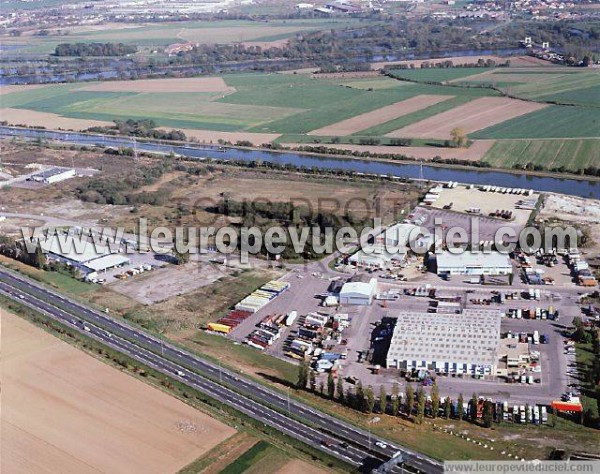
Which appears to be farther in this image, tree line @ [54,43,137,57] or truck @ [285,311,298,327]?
tree line @ [54,43,137,57]

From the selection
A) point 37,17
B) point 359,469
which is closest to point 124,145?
point 359,469

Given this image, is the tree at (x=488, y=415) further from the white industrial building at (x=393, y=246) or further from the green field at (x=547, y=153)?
the green field at (x=547, y=153)

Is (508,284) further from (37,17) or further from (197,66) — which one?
(37,17)

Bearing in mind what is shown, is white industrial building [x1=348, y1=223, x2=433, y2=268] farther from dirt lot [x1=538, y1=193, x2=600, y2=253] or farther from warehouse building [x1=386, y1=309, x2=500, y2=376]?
dirt lot [x1=538, y1=193, x2=600, y2=253]

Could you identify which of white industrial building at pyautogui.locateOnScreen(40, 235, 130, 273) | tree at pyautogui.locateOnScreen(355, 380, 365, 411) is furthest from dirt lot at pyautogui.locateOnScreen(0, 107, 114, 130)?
tree at pyautogui.locateOnScreen(355, 380, 365, 411)

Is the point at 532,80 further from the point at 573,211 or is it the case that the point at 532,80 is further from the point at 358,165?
the point at 573,211

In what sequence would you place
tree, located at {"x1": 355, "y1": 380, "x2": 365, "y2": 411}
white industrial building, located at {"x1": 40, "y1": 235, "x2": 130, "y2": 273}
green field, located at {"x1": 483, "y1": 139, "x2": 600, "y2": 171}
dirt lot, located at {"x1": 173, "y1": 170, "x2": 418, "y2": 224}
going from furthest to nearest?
1. green field, located at {"x1": 483, "y1": 139, "x2": 600, "y2": 171}
2. dirt lot, located at {"x1": 173, "y1": 170, "x2": 418, "y2": 224}
3. white industrial building, located at {"x1": 40, "y1": 235, "x2": 130, "y2": 273}
4. tree, located at {"x1": 355, "y1": 380, "x2": 365, "y2": 411}

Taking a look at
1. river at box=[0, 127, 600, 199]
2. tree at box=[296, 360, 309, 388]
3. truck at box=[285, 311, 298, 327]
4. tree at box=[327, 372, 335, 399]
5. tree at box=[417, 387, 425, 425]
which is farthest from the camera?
river at box=[0, 127, 600, 199]

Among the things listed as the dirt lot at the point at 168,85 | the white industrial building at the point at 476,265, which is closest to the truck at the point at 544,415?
the white industrial building at the point at 476,265

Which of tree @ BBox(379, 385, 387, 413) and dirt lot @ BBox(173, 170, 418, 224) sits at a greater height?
dirt lot @ BBox(173, 170, 418, 224)
